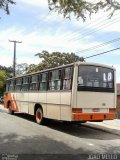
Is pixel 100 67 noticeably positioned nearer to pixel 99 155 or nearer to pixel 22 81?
pixel 99 155

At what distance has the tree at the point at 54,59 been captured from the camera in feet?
148

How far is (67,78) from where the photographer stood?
16062mm

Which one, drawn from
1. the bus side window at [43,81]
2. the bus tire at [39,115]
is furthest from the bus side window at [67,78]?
the bus tire at [39,115]

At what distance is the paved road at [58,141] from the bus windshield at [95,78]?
6.48ft

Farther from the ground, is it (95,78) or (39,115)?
(95,78)

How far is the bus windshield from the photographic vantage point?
1559 centimetres

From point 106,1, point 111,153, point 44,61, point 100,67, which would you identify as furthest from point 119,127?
point 44,61

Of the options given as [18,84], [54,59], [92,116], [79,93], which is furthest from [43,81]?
[54,59]

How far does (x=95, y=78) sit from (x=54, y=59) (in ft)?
95.9

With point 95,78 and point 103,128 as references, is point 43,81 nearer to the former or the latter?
point 95,78

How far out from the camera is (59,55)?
45656 mm

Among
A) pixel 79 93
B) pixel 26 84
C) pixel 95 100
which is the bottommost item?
pixel 95 100

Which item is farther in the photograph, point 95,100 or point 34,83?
point 34,83

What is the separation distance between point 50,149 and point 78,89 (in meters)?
4.44
